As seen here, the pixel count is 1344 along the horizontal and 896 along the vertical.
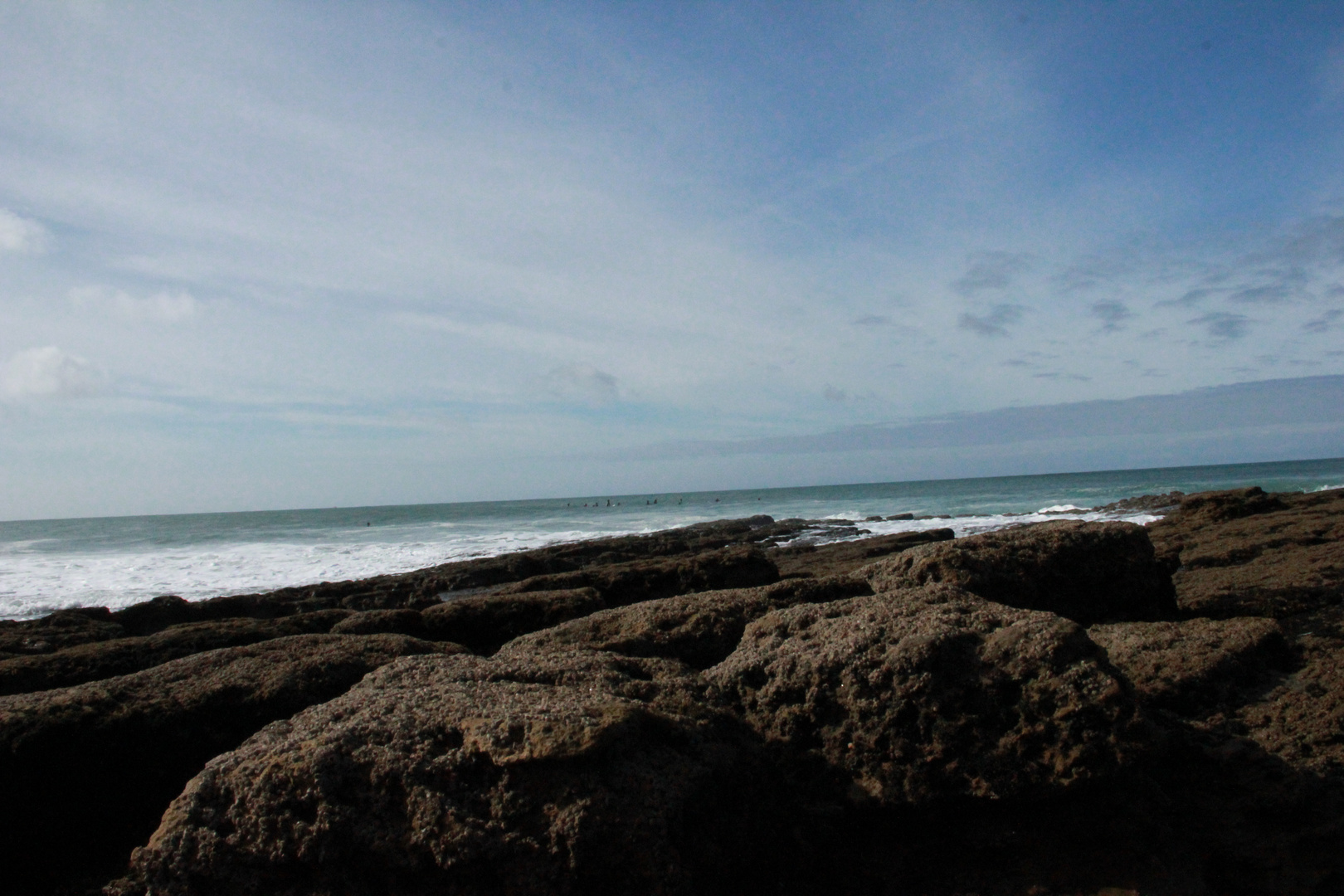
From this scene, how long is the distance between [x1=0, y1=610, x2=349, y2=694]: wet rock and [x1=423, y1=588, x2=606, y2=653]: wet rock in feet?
4.68

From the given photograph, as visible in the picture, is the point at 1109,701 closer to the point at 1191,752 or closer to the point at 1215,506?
the point at 1191,752

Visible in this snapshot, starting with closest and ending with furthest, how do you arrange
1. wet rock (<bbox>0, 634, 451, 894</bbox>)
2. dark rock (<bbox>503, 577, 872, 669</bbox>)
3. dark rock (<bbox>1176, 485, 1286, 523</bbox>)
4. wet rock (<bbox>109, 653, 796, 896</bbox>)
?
wet rock (<bbox>109, 653, 796, 896</bbox>) → wet rock (<bbox>0, 634, 451, 894</bbox>) → dark rock (<bbox>503, 577, 872, 669</bbox>) → dark rock (<bbox>1176, 485, 1286, 523</bbox>)

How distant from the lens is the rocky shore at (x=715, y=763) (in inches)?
104

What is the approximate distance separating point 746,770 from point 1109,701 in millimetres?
1374

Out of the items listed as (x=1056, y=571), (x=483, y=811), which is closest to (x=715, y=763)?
(x=483, y=811)

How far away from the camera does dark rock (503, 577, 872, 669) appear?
174 inches

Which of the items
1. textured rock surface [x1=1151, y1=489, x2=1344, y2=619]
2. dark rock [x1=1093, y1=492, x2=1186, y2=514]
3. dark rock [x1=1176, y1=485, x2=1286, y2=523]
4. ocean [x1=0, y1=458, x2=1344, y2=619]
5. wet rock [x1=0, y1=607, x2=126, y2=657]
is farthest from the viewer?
dark rock [x1=1093, y1=492, x2=1186, y2=514]

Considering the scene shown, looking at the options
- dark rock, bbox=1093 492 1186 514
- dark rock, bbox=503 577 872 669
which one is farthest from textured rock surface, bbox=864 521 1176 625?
dark rock, bbox=1093 492 1186 514

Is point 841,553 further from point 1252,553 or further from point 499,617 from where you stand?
point 499,617

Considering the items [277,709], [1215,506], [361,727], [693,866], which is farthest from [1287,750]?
[1215,506]

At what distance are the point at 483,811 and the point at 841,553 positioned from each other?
14.6 meters

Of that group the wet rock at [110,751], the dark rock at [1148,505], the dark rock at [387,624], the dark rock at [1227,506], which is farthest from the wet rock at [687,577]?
the dark rock at [1148,505]

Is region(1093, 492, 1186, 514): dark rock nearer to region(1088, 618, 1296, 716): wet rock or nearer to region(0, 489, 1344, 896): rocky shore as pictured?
region(1088, 618, 1296, 716): wet rock

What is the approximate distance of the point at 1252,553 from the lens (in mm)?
9836
